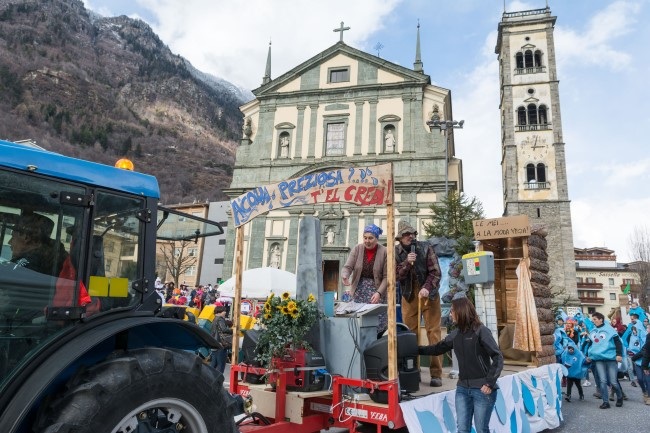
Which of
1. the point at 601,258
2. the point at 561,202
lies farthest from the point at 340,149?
the point at 601,258

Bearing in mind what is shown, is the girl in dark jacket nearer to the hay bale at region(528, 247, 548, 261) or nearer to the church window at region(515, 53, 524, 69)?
the hay bale at region(528, 247, 548, 261)

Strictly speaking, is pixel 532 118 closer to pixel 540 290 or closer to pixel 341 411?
pixel 540 290

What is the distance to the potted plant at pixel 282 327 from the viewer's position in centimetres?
450

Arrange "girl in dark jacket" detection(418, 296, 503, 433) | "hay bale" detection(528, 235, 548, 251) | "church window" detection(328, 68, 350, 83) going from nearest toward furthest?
"girl in dark jacket" detection(418, 296, 503, 433) < "hay bale" detection(528, 235, 548, 251) < "church window" detection(328, 68, 350, 83)

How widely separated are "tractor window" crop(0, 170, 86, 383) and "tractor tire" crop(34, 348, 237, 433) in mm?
331

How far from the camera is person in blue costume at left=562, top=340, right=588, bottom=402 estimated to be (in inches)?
362

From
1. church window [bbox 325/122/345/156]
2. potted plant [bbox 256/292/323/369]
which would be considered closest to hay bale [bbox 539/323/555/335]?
potted plant [bbox 256/292/323/369]

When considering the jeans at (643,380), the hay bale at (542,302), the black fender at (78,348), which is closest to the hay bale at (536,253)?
the hay bale at (542,302)

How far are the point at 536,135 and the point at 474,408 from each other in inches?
1451

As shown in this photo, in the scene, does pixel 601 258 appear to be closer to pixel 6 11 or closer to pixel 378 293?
pixel 378 293

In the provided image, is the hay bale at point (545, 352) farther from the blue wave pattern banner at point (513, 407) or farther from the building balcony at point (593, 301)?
the building balcony at point (593, 301)

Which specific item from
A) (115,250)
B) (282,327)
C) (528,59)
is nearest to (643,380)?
(282,327)

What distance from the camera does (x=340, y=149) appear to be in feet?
99.7

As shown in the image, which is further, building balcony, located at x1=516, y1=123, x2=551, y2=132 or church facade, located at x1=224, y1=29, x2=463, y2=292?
building balcony, located at x1=516, y1=123, x2=551, y2=132
